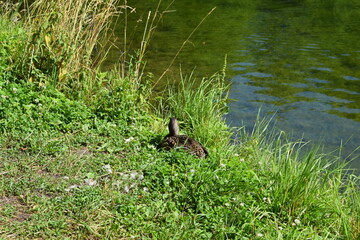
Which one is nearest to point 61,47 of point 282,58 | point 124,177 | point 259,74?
point 124,177

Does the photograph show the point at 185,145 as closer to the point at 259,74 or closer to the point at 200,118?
the point at 200,118

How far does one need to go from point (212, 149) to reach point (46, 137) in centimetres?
185

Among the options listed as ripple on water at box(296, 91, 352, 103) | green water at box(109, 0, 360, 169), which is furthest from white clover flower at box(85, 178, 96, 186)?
ripple on water at box(296, 91, 352, 103)

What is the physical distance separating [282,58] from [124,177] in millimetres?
8126

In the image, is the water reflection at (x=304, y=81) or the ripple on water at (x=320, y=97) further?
the ripple on water at (x=320, y=97)

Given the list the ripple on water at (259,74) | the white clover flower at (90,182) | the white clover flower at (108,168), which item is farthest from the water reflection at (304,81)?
the white clover flower at (90,182)

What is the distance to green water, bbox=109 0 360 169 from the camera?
333 inches

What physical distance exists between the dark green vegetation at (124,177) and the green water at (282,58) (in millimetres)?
1514

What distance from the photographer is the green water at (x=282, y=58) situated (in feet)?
27.7

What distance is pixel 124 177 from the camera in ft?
15.4

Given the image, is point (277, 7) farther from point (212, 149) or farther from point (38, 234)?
point (38, 234)

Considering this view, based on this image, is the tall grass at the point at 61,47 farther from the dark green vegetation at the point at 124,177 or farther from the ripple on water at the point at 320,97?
the ripple on water at the point at 320,97

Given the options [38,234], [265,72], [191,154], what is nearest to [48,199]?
[38,234]

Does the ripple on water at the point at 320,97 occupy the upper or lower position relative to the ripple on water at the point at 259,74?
lower
